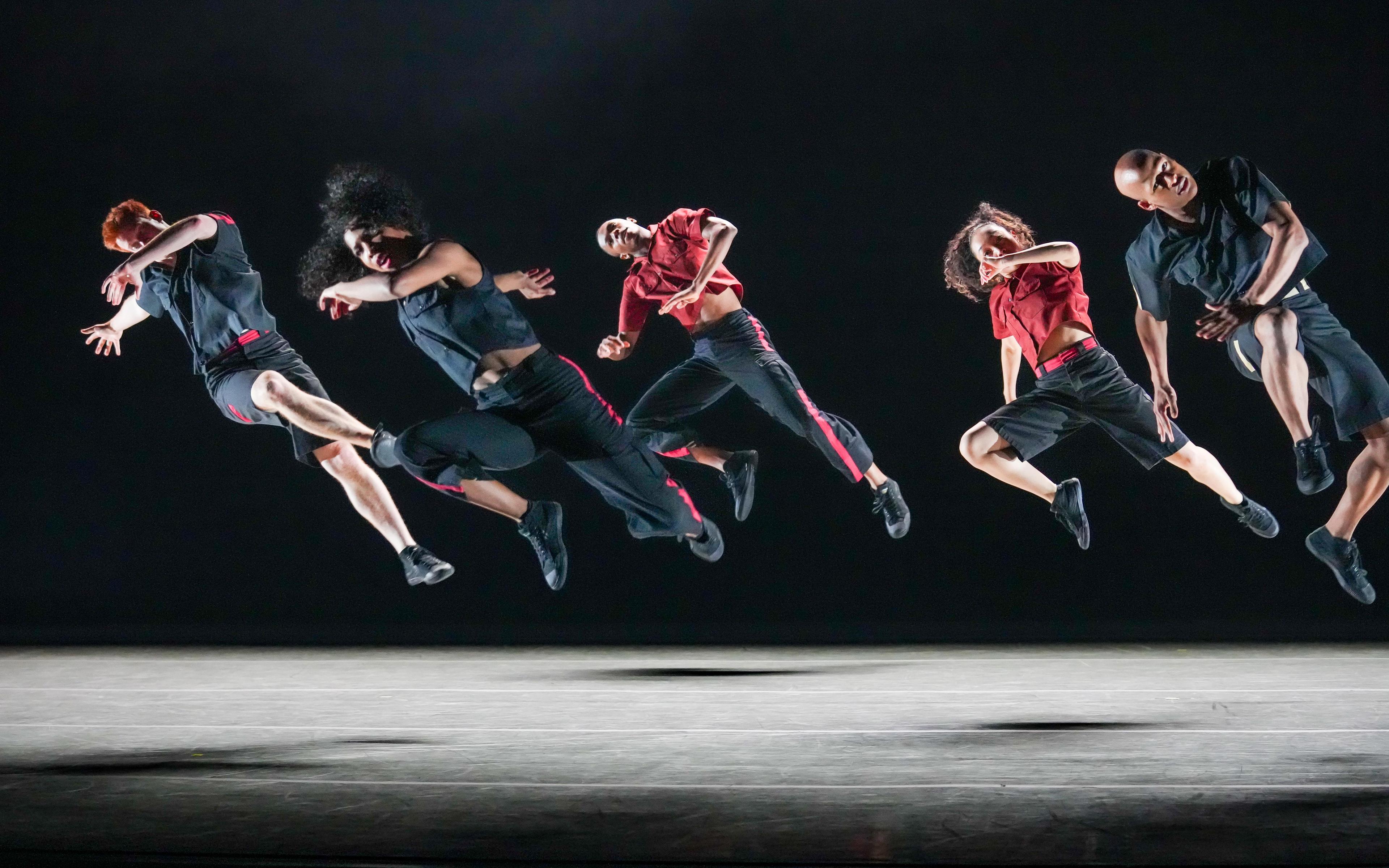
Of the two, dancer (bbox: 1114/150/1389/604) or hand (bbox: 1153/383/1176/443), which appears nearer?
dancer (bbox: 1114/150/1389/604)

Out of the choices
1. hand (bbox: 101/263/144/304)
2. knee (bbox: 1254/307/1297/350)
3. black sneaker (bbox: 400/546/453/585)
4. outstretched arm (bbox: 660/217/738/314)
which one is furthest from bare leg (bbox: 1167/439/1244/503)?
hand (bbox: 101/263/144/304)

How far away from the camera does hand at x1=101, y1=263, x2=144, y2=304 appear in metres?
6.30

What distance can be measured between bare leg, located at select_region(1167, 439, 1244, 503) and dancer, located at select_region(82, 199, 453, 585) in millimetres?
3411

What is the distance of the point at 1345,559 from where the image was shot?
594 cm

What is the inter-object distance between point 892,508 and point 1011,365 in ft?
2.75

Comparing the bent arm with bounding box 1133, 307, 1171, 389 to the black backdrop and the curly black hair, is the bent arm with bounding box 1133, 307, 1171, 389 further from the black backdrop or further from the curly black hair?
the curly black hair

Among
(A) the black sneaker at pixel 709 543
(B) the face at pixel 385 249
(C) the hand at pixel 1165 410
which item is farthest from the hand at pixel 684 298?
(C) the hand at pixel 1165 410

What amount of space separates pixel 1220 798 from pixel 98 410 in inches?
227

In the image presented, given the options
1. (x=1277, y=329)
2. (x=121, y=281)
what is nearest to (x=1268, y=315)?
(x=1277, y=329)

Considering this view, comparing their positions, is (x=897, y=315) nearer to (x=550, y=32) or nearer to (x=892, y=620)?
(x=892, y=620)

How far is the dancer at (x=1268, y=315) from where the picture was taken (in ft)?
18.7

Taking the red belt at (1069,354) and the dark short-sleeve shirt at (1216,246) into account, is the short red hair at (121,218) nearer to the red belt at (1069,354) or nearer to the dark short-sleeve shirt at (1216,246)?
the red belt at (1069,354)

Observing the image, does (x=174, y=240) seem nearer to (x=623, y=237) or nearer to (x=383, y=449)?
(x=383, y=449)

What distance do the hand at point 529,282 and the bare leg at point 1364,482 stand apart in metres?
3.63
